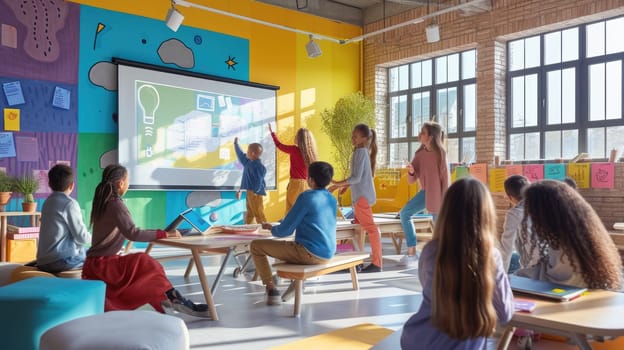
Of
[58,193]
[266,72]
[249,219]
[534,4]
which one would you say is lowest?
[249,219]

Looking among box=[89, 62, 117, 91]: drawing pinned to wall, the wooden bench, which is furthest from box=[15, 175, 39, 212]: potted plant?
the wooden bench

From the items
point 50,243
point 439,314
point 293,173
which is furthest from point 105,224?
point 293,173

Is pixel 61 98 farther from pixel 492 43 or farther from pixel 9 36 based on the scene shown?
pixel 492 43

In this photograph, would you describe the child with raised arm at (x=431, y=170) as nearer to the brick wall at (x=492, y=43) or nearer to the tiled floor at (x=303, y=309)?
the tiled floor at (x=303, y=309)

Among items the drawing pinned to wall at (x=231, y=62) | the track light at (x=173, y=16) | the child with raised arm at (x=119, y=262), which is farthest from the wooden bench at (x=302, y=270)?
the drawing pinned to wall at (x=231, y=62)

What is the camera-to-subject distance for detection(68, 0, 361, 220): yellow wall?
830 centimetres

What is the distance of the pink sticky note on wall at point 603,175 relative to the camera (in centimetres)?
655

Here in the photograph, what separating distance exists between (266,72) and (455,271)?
7.37 metres

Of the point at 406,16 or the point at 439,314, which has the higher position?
the point at 406,16

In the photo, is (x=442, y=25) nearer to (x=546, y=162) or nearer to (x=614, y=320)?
(x=546, y=162)

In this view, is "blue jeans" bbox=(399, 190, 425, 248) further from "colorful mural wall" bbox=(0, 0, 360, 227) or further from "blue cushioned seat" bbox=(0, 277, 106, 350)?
"blue cushioned seat" bbox=(0, 277, 106, 350)

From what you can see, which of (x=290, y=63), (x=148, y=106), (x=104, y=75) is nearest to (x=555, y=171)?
(x=290, y=63)

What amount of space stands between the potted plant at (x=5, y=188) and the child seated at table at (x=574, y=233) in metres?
5.45

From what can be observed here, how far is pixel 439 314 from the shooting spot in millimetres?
1657
